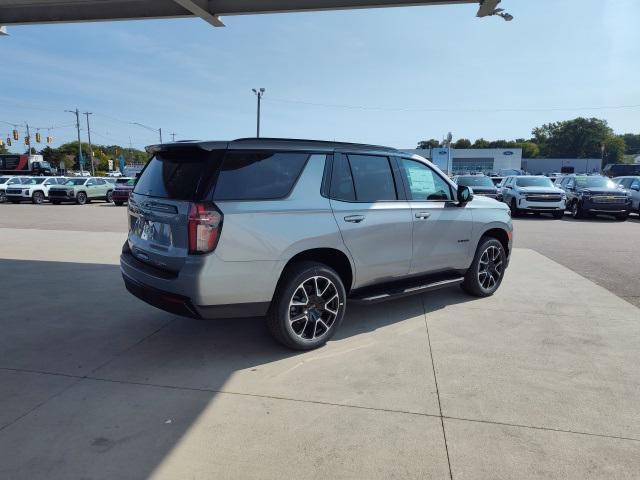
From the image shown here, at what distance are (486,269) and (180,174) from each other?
13.8 feet

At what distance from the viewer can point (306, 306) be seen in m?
4.12

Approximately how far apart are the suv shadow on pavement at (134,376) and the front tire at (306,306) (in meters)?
0.17

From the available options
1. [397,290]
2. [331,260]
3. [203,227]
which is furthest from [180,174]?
[397,290]

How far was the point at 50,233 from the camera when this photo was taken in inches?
469

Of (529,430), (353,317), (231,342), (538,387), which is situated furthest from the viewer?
(353,317)

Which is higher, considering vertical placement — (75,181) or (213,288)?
(75,181)

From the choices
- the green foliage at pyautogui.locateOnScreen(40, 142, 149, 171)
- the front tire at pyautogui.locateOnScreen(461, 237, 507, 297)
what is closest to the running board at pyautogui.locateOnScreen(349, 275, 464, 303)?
the front tire at pyautogui.locateOnScreen(461, 237, 507, 297)

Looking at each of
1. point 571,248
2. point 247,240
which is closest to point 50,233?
point 247,240

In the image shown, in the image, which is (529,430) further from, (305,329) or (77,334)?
(77,334)

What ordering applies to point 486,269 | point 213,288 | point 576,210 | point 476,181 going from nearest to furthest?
point 213,288 → point 486,269 → point 576,210 → point 476,181

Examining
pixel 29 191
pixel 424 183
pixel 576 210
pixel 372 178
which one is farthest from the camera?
pixel 29 191

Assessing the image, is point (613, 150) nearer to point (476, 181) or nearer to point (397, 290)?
point (476, 181)

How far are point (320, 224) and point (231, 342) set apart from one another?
4.93ft

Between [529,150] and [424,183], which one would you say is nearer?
[424,183]
